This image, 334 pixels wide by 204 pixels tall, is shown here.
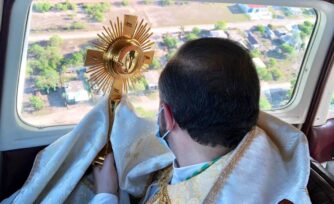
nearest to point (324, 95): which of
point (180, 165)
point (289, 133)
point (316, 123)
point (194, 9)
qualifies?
point (316, 123)

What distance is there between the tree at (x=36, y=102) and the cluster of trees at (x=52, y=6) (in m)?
0.30

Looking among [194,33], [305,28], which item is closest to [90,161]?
[194,33]

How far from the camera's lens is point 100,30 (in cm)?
141

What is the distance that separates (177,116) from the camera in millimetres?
983

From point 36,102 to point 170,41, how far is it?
51 cm

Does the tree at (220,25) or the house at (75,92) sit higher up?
the tree at (220,25)

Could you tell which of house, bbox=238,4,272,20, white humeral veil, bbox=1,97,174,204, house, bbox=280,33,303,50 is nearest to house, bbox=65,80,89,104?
white humeral veil, bbox=1,97,174,204

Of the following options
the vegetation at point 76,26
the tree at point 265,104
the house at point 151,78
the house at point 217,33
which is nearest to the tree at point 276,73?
the tree at point 265,104

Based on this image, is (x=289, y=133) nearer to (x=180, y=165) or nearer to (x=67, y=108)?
(x=180, y=165)

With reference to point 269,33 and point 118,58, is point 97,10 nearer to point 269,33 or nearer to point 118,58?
point 118,58

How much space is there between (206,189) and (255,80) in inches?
10.1

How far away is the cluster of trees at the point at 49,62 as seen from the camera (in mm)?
1367

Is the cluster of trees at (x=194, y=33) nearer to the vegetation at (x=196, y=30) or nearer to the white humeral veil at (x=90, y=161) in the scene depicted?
the vegetation at (x=196, y=30)

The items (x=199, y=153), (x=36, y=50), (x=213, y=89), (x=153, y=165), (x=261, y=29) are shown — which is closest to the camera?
(x=213, y=89)
